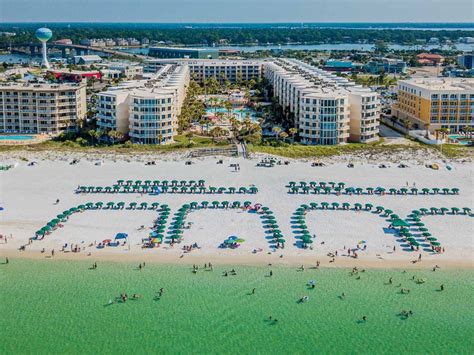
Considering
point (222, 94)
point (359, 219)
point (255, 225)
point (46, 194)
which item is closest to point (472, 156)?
point (359, 219)

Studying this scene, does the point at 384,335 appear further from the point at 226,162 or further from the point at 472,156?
the point at 472,156

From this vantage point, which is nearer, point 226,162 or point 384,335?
point 384,335

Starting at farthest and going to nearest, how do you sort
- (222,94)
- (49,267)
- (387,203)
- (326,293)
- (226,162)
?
(222,94) < (226,162) < (387,203) < (49,267) < (326,293)

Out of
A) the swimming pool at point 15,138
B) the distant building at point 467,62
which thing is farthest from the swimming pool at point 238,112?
the distant building at point 467,62

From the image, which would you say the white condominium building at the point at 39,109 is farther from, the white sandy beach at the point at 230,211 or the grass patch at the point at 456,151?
the grass patch at the point at 456,151

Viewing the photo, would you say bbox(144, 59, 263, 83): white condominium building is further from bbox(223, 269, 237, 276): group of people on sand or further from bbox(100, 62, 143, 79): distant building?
bbox(223, 269, 237, 276): group of people on sand

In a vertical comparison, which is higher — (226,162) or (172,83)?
(172,83)

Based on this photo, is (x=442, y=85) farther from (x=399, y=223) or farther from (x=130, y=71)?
(x=130, y=71)

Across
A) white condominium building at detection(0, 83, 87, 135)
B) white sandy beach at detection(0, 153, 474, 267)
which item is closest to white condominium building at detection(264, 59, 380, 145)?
white sandy beach at detection(0, 153, 474, 267)
